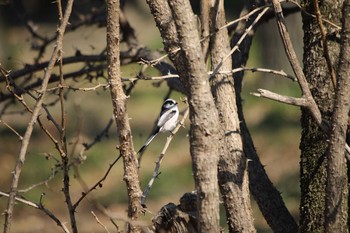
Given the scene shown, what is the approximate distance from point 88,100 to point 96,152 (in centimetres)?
415

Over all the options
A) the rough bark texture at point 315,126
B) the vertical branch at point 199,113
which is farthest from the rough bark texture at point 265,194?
the vertical branch at point 199,113

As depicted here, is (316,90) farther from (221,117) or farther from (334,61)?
(221,117)

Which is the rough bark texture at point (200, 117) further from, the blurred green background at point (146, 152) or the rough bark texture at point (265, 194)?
the blurred green background at point (146, 152)

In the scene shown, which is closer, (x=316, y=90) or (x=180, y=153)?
(x=316, y=90)

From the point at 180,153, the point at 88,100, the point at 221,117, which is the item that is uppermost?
the point at 88,100

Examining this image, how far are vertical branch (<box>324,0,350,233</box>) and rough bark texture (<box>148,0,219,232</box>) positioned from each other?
2.50ft

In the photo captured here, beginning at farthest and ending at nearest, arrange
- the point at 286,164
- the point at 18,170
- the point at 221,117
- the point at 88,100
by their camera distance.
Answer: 1. the point at 88,100
2. the point at 286,164
3. the point at 221,117
4. the point at 18,170

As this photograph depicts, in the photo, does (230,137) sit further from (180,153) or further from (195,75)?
(180,153)

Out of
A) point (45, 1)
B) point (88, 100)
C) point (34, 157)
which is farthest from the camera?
point (45, 1)

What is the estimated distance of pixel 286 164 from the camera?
12.3 metres

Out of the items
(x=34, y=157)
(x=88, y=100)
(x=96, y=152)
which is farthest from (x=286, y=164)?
(x=88, y=100)

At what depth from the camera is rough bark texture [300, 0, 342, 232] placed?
164 inches

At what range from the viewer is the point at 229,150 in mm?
4137

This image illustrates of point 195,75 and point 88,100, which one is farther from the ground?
point 88,100
